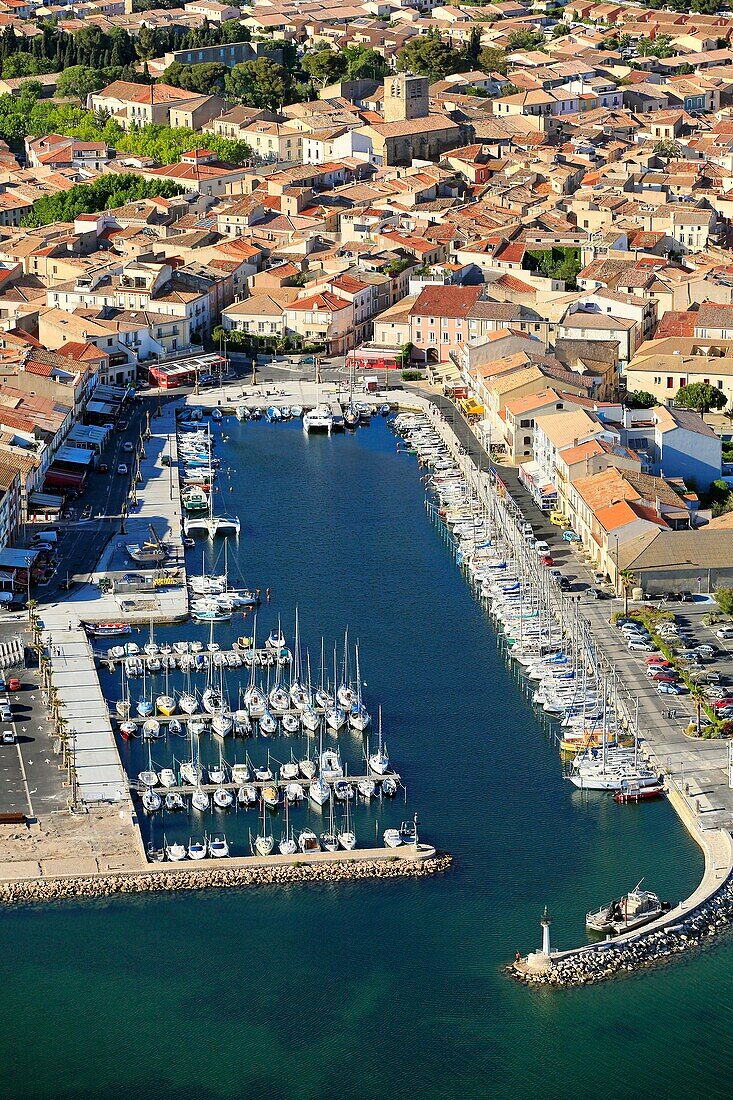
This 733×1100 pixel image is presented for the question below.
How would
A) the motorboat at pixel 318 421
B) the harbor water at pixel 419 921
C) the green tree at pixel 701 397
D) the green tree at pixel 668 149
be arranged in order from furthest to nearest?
the green tree at pixel 668 149
the motorboat at pixel 318 421
the green tree at pixel 701 397
the harbor water at pixel 419 921

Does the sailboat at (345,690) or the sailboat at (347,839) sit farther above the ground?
the sailboat at (345,690)

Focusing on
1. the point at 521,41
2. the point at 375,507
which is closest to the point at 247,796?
the point at 375,507

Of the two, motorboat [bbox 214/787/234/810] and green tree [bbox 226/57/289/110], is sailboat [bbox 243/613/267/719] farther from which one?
green tree [bbox 226/57/289/110]

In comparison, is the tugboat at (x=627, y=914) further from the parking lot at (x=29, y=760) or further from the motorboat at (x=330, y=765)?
the parking lot at (x=29, y=760)


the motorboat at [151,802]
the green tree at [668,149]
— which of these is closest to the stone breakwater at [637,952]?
the motorboat at [151,802]

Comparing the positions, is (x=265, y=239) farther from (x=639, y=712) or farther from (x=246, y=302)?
(x=639, y=712)

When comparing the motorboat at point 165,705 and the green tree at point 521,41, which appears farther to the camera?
the green tree at point 521,41

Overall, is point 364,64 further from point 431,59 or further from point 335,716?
point 335,716
